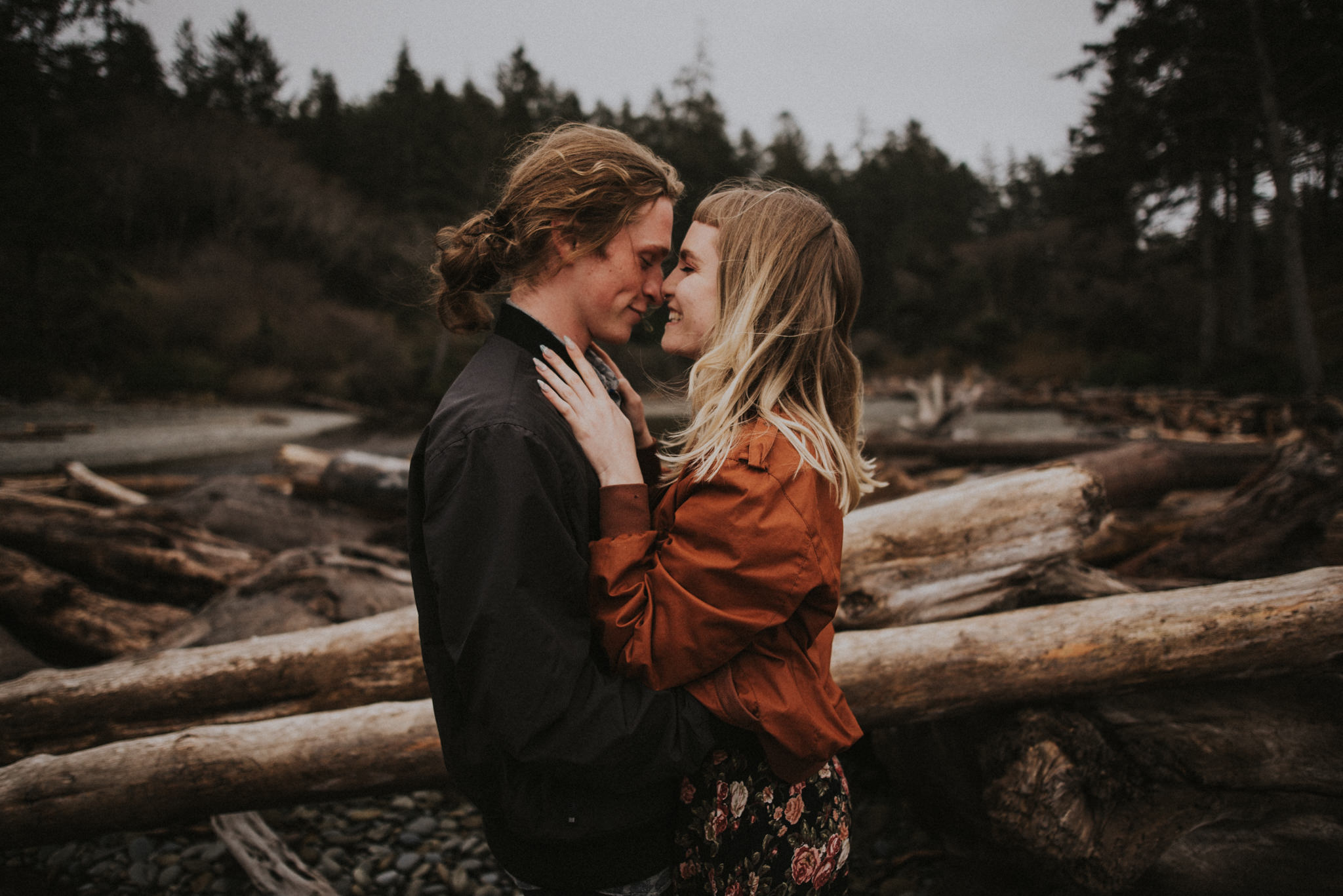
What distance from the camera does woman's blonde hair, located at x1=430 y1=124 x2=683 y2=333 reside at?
157 cm

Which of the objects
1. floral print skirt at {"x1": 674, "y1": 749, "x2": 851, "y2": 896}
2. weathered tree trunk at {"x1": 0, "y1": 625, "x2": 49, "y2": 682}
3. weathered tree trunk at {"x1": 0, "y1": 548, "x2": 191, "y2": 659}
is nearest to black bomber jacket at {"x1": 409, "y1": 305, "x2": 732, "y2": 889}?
floral print skirt at {"x1": 674, "y1": 749, "x2": 851, "y2": 896}

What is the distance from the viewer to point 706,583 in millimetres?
1373

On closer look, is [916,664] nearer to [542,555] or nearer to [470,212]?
[542,555]

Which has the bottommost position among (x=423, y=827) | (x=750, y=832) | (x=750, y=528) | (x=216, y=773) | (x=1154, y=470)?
(x=423, y=827)

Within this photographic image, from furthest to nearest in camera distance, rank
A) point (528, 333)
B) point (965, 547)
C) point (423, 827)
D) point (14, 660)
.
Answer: point (14, 660)
point (423, 827)
point (965, 547)
point (528, 333)

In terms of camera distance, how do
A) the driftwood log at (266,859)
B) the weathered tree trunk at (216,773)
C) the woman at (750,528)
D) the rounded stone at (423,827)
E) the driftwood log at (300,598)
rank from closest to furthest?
the woman at (750,528) → the weathered tree trunk at (216,773) → the driftwood log at (266,859) → the rounded stone at (423,827) → the driftwood log at (300,598)

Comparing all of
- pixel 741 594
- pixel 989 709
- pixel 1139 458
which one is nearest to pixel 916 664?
pixel 989 709

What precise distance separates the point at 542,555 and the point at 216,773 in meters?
2.16

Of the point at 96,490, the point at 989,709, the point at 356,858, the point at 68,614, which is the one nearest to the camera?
the point at 989,709

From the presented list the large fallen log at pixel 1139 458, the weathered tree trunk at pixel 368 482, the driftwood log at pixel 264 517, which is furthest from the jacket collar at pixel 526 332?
the weathered tree trunk at pixel 368 482

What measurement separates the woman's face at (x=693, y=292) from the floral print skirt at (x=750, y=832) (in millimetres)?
1066

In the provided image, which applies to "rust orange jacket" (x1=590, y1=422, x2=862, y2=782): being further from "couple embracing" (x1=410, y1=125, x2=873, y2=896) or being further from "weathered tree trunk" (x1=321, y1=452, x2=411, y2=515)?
"weathered tree trunk" (x1=321, y1=452, x2=411, y2=515)

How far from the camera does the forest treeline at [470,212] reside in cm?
1406

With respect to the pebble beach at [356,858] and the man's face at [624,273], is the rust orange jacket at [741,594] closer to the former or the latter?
the man's face at [624,273]
